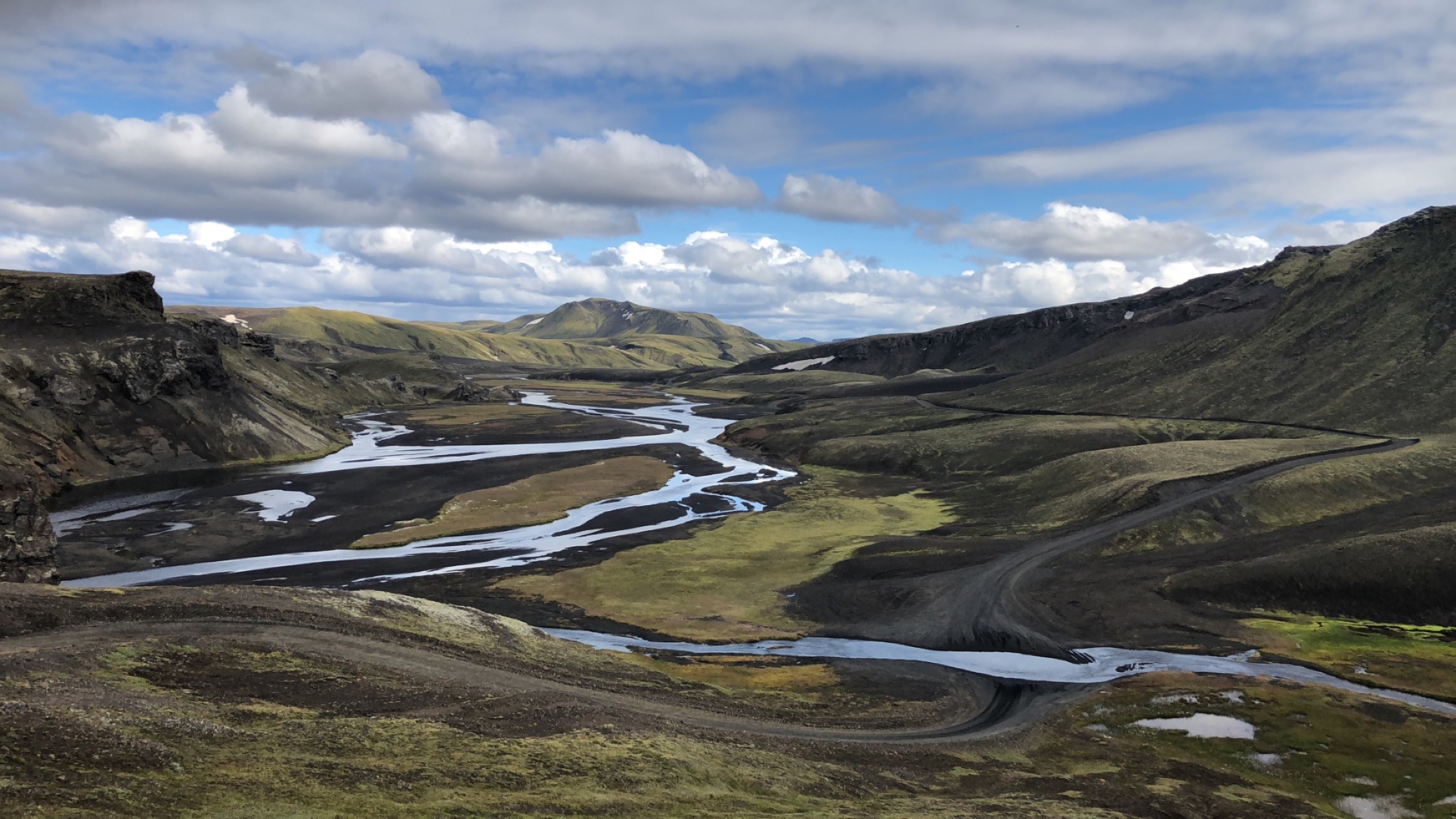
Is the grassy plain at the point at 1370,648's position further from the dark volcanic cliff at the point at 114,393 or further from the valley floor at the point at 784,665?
the dark volcanic cliff at the point at 114,393

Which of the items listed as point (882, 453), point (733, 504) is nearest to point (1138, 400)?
point (882, 453)

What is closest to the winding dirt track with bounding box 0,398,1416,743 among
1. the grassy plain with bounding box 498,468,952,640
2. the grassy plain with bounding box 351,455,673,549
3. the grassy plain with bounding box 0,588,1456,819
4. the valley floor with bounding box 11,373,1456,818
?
the valley floor with bounding box 11,373,1456,818

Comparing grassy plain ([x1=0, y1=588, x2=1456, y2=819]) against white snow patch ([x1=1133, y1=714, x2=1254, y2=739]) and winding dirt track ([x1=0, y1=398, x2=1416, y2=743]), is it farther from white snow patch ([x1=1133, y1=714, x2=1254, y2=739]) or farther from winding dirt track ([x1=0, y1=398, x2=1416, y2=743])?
winding dirt track ([x1=0, y1=398, x2=1416, y2=743])

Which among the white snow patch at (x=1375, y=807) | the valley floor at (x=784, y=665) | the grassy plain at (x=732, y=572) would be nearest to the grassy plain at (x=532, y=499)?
the valley floor at (x=784, y=665)

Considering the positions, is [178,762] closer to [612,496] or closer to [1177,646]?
[1177,646]

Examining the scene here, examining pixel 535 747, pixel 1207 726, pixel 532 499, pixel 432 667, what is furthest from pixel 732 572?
pixel 535 747
